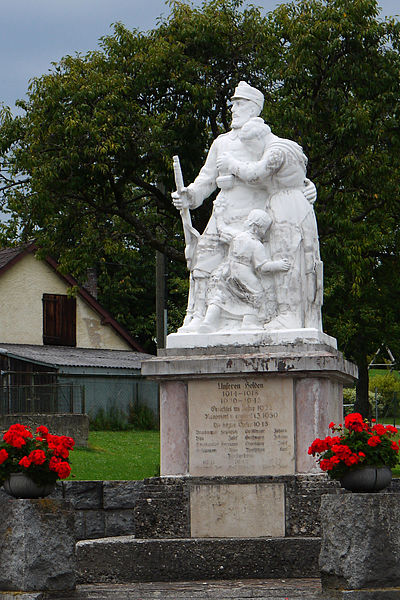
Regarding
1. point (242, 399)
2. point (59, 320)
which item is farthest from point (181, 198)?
A: point (59, 320)

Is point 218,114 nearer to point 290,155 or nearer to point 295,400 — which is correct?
point 290,155

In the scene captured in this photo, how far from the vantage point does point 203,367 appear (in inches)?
482

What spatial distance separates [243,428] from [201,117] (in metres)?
10.7

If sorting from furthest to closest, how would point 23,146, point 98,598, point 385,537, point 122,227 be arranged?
point 122,227, point 23,146, point 98,598, point 385,537

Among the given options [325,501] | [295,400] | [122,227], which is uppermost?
[122,227]

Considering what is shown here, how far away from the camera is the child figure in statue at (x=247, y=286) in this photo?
1268cm

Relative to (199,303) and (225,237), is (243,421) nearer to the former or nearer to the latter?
(199,303)

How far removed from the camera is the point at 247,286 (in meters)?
12.7

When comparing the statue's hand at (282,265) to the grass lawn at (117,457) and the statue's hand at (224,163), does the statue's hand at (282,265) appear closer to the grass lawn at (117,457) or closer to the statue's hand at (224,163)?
the statue's hand at (224,163)

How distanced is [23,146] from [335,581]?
15.0 meters

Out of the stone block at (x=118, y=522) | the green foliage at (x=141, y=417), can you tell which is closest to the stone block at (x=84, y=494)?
the stone block at (x=118, y=522)

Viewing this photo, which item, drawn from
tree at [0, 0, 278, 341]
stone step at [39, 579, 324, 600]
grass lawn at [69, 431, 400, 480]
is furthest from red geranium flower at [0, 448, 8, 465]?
tree at [0, 0, 278, 341]

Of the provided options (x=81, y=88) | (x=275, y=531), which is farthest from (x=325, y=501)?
(x=81, y=88)

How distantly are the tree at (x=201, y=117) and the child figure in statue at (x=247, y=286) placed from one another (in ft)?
25.8
